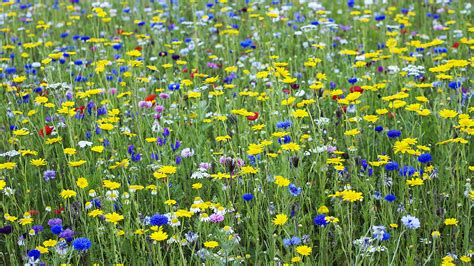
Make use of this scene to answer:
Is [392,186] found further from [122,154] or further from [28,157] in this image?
[28,157]

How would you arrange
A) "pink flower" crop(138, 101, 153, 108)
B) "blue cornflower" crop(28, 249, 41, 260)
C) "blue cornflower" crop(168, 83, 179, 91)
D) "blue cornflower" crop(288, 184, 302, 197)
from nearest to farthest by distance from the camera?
"blue cornflower" crop(28, 249, 41, 260) → "blue cornflower" crop(288, 184, 302, 197) → "pink flower" crop(138, 101, 153, 108) → "blue cornflower" crop(168, 83, 179, 91)

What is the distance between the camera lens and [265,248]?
10.3 ft

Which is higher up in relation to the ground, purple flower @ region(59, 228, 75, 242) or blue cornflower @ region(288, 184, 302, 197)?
blue cornflower @ region(288, 184, 302, 197)

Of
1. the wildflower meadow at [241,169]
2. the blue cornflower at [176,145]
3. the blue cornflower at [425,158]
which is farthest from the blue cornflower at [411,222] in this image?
the blue cornflower at [176,145]

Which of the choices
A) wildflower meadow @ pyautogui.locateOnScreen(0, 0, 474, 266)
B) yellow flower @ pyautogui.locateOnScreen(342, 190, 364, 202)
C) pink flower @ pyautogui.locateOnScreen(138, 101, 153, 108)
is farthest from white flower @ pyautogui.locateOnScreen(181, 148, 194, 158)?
yellow flower @ pyautogui.locateOnScreen(342, 190, 364, 202)

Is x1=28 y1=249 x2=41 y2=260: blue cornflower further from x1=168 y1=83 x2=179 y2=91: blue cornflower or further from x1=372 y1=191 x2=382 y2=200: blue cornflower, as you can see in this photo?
x1=168 y1=83 x2=179 y2=91: blue cornflower

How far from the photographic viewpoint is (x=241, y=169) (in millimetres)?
3180

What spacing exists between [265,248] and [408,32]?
11.4 feet

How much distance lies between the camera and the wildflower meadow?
287 centimetres

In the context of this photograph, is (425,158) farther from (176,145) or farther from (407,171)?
(176,145)

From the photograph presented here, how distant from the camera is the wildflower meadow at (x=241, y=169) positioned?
287cm

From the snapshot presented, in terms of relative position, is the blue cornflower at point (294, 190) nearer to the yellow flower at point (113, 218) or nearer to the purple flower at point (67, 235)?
the yellow flower at point (113, 218)

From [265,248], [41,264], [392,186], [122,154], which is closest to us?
[41,264]

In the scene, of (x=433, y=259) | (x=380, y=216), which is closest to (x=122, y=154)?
(x=380, y=216)
